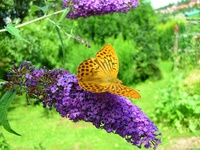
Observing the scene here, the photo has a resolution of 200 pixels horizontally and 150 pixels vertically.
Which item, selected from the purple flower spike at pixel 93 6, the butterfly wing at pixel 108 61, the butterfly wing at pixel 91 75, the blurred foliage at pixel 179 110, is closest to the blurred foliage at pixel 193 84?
the blurred foliage at pixel 179 110

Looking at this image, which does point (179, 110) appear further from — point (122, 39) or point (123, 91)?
point (123, 91)

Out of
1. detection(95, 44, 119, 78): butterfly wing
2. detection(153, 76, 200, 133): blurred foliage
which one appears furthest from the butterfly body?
detection(153, 76, 200, 133): blurred foliage

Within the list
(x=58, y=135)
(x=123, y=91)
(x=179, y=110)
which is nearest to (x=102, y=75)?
(x=123, y=91)

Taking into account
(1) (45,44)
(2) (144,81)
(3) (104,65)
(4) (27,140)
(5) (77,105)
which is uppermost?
(3) (104,65)

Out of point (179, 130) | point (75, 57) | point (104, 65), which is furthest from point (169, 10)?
point (104, 65)

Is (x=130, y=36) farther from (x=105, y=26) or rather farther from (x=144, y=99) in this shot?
(x=144, y=99)

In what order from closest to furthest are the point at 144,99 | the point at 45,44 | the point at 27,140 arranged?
1. the point at 27,140
2. the point at 45,44
3. the point at 144,99

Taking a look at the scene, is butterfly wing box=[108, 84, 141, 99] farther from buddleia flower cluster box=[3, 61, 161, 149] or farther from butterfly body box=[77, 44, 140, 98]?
buddleia flower cluster box=[3, 61, 161, 149]
